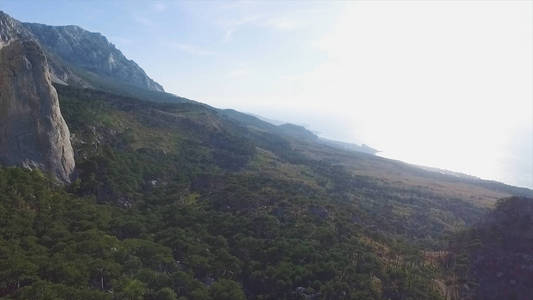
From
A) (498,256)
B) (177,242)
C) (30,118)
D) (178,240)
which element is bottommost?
(177,242)

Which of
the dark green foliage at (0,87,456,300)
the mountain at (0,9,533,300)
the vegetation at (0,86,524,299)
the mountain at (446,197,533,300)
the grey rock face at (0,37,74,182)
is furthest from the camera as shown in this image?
the grey rock face at (0,37,74,182)

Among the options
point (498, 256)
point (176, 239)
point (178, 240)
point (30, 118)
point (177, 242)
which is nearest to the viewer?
point (177, 242)

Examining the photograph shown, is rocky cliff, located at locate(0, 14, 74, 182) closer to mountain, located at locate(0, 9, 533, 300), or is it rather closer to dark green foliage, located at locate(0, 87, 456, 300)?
mountain, located at locate(0, 9, 533, 300)

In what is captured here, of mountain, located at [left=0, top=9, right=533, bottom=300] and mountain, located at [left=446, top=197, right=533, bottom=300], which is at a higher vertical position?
mountain, located at [left=446, top=197, right=533, bottom=300]

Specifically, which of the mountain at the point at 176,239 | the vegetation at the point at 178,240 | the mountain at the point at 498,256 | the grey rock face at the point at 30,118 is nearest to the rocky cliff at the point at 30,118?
the grey rock face at the point at 30,118

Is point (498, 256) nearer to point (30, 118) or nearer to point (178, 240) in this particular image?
point (178, 240)

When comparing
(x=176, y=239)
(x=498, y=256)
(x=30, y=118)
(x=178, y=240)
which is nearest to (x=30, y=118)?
(x=30, y=118)

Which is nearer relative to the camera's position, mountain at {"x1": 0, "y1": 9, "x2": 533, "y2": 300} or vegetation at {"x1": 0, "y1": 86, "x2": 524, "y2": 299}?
vegetation at {"x1": 0, "y1": 86, "x2": 524, "y2": 299}

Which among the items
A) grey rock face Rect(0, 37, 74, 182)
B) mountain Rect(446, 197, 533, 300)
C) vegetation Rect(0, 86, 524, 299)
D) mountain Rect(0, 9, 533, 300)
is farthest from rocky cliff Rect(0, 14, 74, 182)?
mountain Rect(446, 197, 533, 300)
